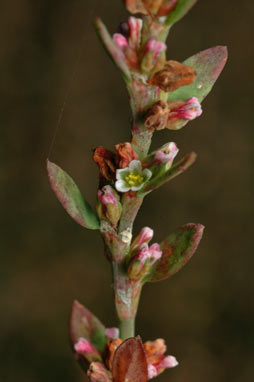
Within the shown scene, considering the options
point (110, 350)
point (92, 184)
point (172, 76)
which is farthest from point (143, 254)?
point (92, 184)

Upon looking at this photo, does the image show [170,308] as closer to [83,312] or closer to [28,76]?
[28,76]

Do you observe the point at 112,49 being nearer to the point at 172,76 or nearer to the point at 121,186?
the point at 172,76

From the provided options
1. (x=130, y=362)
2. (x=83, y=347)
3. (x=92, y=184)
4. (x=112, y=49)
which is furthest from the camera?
(x=92, y=184)

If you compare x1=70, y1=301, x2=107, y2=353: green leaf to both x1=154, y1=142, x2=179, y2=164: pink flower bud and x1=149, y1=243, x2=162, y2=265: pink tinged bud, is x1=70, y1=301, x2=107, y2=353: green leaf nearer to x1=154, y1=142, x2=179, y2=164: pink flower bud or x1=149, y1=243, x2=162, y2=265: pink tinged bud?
x1=149, y1=243, x2=162, y2=265: pink tinged bud

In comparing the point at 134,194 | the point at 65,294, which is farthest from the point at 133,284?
the point at 65,294

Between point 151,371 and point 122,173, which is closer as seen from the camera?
point 122,173

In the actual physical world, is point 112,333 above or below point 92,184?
below
